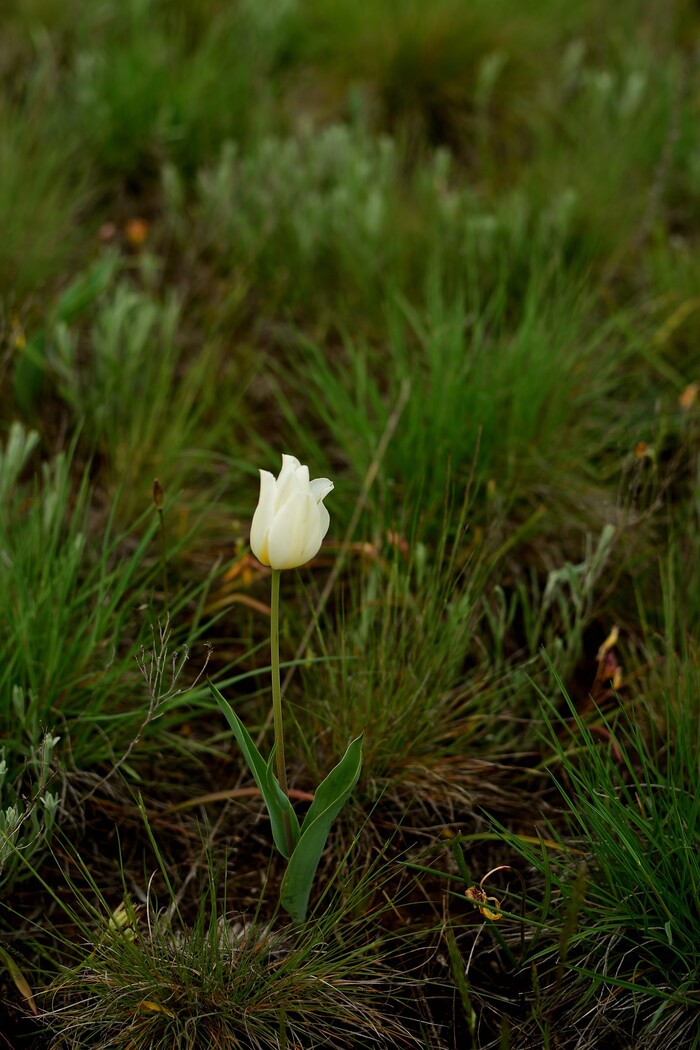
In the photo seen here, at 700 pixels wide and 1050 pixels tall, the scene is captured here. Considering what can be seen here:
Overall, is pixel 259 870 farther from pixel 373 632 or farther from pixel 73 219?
pixel 73 219

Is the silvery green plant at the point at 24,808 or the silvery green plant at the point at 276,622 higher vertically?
the silvery green plant at the point at 276,622

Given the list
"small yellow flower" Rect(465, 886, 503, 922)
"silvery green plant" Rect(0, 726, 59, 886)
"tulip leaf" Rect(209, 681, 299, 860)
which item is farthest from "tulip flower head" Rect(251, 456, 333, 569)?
"small yellow flower" Rect(465, 886, 503, 922)

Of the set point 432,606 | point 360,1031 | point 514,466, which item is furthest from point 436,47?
point 360,1031

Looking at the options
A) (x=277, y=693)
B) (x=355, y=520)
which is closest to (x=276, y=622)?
(x=277, y=693)

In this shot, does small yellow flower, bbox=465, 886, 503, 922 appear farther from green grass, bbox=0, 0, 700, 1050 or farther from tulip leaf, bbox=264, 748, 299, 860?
tulip leaf, bbox=264, 748, 299, 860

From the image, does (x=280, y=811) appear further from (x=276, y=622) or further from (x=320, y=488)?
(x=320, y=488)

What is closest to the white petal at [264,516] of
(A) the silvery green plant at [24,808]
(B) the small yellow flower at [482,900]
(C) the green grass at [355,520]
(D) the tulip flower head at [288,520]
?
(D) the tulip flower head at [288,520]

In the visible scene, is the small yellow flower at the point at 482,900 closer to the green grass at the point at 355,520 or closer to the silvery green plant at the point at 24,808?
the green grass at the point at 355,520
